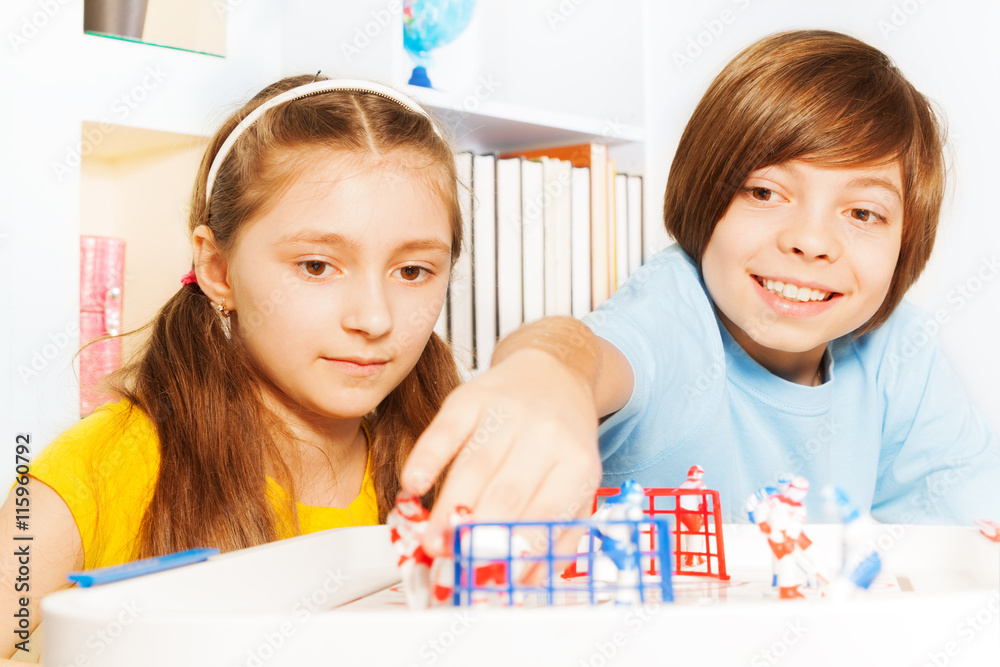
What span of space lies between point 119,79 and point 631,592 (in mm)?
1030

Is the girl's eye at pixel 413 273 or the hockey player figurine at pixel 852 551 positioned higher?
the girl's eye at pixel 413 273

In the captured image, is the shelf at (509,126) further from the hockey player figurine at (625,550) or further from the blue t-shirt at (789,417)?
the hockey player figurine at (625,550)

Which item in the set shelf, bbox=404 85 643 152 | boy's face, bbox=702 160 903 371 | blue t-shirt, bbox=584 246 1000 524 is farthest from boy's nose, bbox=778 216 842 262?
shelf, bbox=404 85 643 152

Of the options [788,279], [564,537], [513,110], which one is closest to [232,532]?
[564,537]

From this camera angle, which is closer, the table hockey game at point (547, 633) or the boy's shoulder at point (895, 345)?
the table hockey game at point (547, 633)

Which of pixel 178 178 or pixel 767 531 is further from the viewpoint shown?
pixel 178 178

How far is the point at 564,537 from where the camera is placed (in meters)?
0.38

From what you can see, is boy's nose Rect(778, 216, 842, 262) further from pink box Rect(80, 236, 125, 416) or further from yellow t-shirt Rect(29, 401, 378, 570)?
pink box Rect(80, 236, 125, 416)

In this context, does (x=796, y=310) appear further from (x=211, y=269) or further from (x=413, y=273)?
(x=211, y=269)

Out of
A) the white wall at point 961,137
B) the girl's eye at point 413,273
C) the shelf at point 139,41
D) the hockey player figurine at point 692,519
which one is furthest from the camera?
the white wall at point 961,137

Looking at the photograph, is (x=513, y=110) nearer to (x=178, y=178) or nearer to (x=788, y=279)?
(x=178, y=178)

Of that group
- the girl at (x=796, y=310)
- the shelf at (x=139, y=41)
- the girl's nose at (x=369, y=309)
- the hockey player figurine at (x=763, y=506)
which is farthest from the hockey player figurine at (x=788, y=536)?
the shelf at (x=139, y=41)

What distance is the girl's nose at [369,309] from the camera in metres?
0.74

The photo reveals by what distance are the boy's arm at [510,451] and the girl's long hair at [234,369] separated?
42cm
